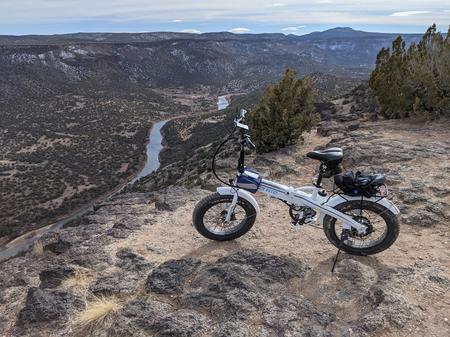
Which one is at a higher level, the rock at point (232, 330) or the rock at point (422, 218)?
the rock at point (232, 330)

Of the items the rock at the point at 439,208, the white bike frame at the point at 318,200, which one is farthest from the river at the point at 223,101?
the white bike frame at the point at 318,200

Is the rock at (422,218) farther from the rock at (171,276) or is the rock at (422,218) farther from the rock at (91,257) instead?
the rock at (91,257)

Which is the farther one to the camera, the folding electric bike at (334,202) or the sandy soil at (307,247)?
the folding electric bike at (334,202)

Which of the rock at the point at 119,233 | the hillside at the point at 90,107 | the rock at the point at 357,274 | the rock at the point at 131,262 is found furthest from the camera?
the hillside at the point at 90,107

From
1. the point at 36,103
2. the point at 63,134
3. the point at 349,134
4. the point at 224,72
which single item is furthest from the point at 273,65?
the point at 349,134

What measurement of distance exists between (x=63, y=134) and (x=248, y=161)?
56.3 m

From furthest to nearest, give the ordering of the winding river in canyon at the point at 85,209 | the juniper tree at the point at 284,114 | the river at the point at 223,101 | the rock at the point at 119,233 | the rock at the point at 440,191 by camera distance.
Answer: the river at the point at 223,101, the winding river in canyon at the point at 85,209, the juniper tree at the point at 284,114, the rock at the point at 440,191, the rock at the point at 119,233

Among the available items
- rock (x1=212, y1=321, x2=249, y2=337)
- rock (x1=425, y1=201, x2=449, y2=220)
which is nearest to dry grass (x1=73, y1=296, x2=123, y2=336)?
rock (x1=212, y1=321, x2=249, y2=337)

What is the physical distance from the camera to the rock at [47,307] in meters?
4.48

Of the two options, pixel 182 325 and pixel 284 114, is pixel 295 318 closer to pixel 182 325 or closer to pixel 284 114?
pixel 182 325

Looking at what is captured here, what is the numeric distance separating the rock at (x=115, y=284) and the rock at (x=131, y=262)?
0.53 ft

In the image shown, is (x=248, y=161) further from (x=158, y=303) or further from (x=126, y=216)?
(x=158, y=303)

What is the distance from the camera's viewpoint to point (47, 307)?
459cm

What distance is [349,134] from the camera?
11703mm
